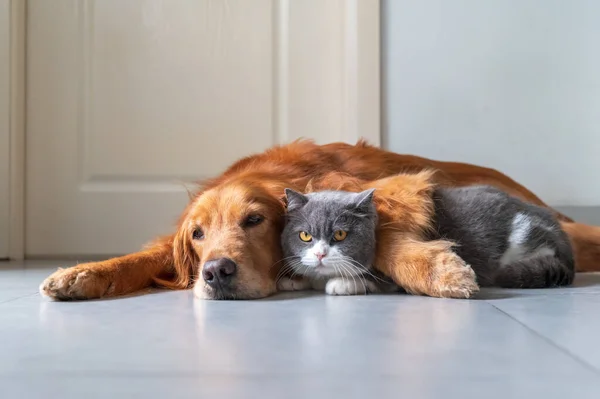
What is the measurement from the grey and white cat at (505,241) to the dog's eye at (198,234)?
566 mm

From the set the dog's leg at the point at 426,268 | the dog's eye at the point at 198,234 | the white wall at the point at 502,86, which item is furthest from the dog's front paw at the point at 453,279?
the white wall at the point at 502,86

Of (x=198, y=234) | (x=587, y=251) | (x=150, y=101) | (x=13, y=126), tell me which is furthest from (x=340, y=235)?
(x=13, y=126)

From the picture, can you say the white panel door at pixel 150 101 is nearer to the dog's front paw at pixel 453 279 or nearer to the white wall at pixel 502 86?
the white wall at pixel 502 86

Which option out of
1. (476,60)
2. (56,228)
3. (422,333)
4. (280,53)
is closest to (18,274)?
(56,228)

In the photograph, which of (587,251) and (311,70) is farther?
(311,70)

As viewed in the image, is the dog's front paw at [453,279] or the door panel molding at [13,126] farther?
the door panel molding at [13,126]

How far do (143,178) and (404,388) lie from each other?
223 cm

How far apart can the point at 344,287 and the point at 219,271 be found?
0.28m

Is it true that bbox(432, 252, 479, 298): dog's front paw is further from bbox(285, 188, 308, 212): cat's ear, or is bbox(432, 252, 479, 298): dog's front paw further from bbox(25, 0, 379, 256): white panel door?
bbox(25, 0, 379, 256): white panel door

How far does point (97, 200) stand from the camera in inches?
108

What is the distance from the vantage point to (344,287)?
1467mm

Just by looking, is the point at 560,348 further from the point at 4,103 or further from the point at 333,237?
the point at 4,103

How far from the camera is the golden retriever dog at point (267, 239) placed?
143cm

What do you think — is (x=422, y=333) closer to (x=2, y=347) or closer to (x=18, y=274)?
(x=2, y=347)
